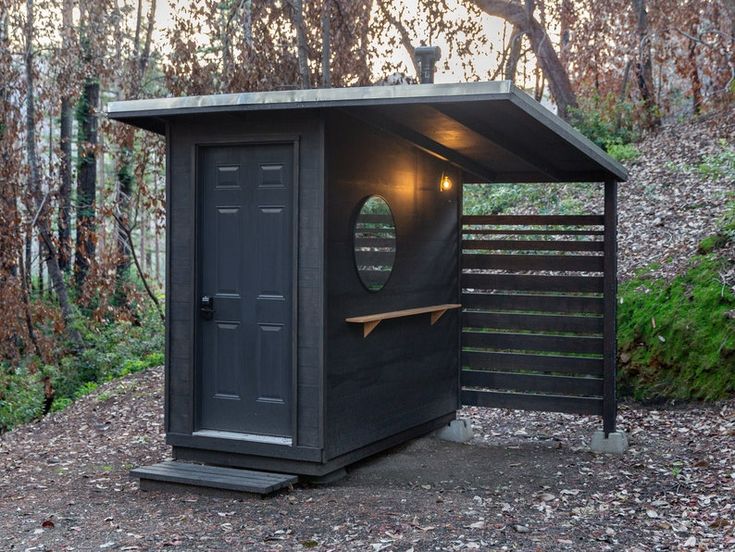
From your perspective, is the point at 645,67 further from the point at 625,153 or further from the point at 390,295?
the point at 390,295

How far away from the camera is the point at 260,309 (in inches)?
232

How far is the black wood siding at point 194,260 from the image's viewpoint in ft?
18.5

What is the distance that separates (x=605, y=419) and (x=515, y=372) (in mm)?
970

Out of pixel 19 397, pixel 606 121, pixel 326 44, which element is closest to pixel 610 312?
pixel 326 44

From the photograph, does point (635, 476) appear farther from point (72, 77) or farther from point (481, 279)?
point (72, 77)

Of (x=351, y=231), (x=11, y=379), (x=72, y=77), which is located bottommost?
(x=11, y=379)

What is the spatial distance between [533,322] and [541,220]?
0.90m

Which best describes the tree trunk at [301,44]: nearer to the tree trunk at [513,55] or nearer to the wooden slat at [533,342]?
the wooden slat at [533,342]

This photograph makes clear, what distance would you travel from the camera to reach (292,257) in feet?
18.8

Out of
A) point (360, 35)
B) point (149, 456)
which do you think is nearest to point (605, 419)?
point (149, 456)

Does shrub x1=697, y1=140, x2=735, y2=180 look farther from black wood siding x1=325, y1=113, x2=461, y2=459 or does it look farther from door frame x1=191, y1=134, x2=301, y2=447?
door frame x1=191, y1=134, x2=301, y2=447


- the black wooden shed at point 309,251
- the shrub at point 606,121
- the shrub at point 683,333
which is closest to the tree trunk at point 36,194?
the black wooden shed at point 309,251

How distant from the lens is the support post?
23.4ft

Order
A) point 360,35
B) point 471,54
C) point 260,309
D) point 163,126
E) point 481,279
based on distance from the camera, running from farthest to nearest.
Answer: point 471,54 → point 360,35 → point 481,279 → point 163,126 → point 260,309
